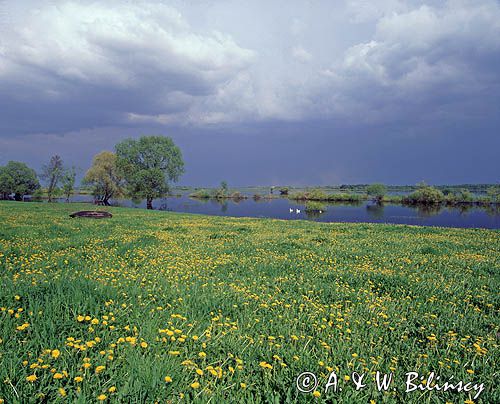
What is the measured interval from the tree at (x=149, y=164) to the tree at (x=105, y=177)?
430 centimetres

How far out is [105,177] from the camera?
64312mm

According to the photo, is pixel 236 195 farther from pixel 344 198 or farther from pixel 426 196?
pixel 426 196

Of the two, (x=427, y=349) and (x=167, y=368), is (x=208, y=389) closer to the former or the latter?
(x=167, y=368)

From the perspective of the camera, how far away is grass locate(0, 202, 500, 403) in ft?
10.2

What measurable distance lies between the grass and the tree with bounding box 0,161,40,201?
100130 millimetres

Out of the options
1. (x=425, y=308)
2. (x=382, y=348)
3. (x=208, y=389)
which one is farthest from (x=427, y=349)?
(x=208, y=389)

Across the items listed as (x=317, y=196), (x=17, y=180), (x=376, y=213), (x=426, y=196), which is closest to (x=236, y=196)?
(x=317, y=196)

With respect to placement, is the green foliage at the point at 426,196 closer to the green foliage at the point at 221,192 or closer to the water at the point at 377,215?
the water at the point at 377,215

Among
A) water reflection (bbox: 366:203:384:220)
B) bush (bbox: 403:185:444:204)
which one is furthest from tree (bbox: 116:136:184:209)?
bush (bbox: 403:185:444:204)

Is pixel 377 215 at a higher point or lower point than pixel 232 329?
lower

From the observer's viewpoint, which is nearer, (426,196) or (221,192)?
(426,196)

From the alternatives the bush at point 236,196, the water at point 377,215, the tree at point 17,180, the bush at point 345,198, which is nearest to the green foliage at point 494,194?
the water at point 377,215

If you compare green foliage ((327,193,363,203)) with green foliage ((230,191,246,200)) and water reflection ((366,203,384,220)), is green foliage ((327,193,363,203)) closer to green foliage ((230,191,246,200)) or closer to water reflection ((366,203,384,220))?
water reflection ((366,203,384,220))

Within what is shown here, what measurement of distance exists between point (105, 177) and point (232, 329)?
223 feet
